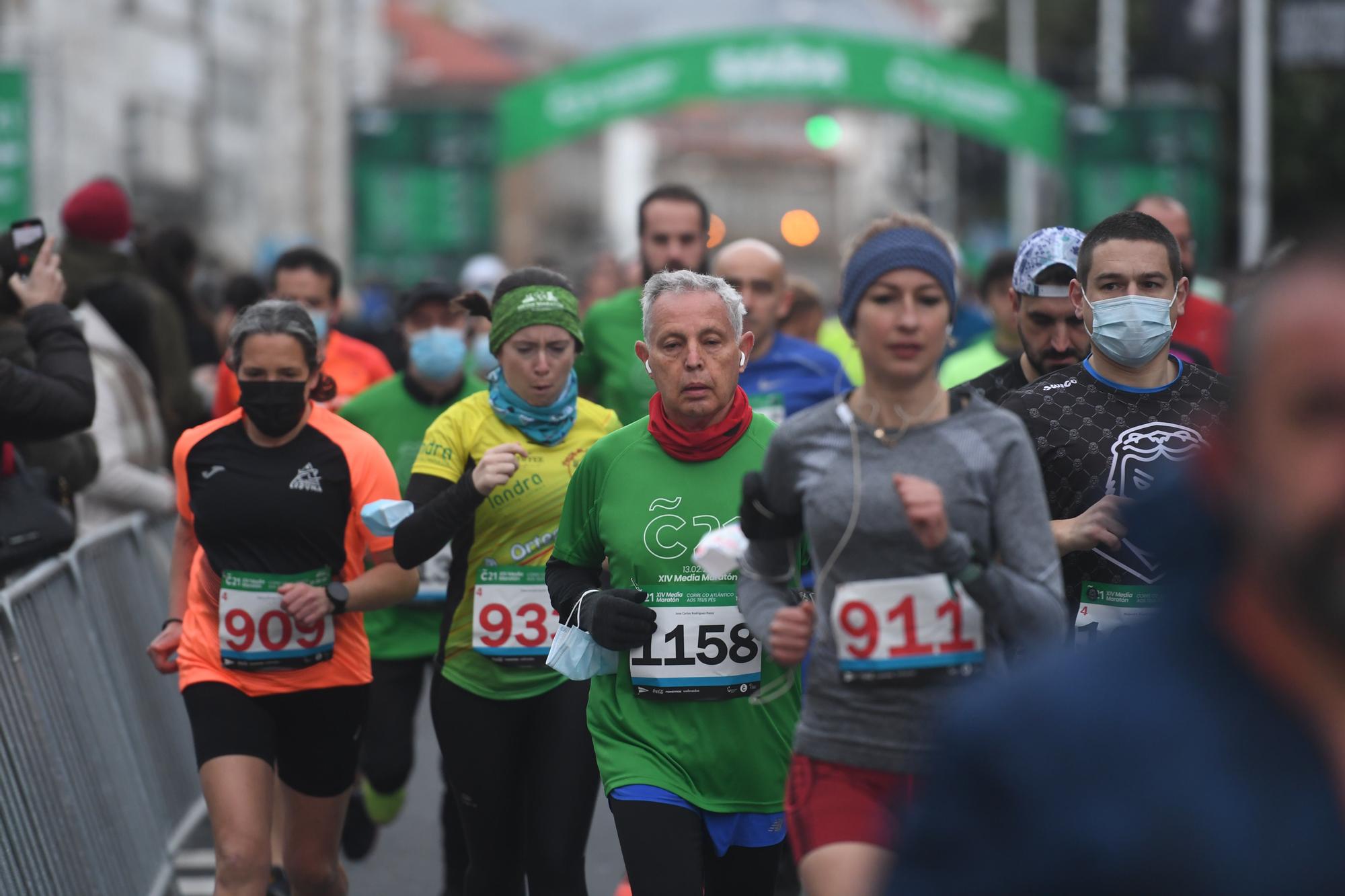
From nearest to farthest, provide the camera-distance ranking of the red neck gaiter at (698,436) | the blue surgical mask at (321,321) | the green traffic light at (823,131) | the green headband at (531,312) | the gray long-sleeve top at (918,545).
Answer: the gray long-sleeve top at (918,545) < the red neck gaiter at (698,436) < the green headband at (531,312) < the blue surgical mask at (321,321) < the green traffic light at (823,131)

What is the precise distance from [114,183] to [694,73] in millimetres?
16300

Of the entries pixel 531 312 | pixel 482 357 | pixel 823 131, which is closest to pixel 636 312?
pixel 482 357

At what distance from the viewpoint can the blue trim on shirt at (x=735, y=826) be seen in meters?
4.88

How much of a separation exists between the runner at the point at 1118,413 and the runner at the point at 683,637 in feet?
2.38

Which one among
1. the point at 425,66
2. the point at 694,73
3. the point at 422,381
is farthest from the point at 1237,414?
the point at 425,66

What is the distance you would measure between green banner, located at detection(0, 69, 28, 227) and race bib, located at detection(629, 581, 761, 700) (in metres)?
9.29

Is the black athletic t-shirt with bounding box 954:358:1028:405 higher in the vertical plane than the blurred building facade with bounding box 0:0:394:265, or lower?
lower

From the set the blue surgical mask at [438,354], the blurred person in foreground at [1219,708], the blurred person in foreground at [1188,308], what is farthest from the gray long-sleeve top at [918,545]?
the blurred person in foreground at [1188,308]

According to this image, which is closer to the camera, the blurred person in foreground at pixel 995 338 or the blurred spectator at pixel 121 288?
the blurred person in foreground at pixel 995 338

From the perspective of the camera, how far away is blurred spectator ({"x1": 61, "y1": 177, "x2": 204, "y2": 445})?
9.13 metres

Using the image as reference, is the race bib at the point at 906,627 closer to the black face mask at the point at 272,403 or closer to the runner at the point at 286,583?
the runner at the point at 286,583

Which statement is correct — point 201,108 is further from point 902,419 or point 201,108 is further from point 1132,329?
point 902,419

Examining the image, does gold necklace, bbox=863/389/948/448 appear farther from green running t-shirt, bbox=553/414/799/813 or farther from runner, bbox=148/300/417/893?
runner, bbox=148/300/417/893

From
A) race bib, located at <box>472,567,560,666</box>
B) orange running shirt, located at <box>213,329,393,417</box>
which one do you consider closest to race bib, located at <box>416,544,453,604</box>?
orange running shirt, located at <box>213,329,393,417</box>
